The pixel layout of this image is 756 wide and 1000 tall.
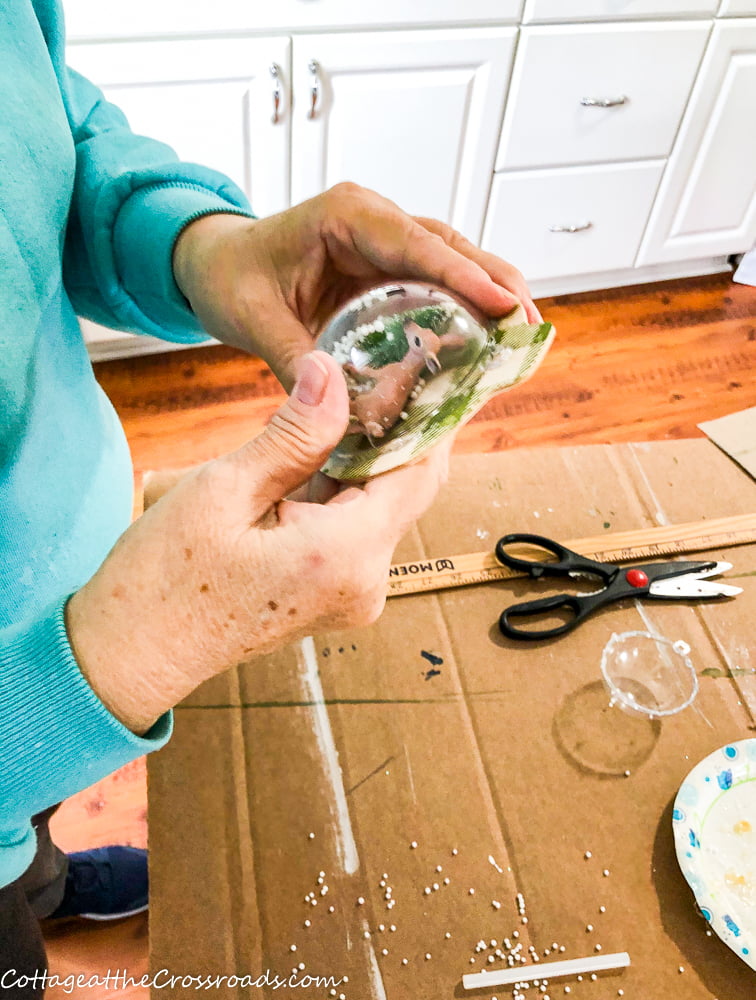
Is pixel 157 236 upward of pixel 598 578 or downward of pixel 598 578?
upward

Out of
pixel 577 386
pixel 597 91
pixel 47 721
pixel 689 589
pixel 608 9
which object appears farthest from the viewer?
pixel 577 386

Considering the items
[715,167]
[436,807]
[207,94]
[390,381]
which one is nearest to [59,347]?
[390,381]

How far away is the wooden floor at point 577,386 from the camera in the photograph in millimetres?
1632

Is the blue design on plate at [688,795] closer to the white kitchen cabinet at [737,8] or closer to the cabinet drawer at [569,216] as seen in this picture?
the cabinet drawer at [569,216]

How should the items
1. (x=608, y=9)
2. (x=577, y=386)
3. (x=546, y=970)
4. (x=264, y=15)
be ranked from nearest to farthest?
(x=546, y=970)
(x=264, y=15)
(x=608, y=9)
(x=577, y=386)

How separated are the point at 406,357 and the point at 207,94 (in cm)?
107

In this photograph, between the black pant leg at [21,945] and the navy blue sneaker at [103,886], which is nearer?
the black pant leg at [21,945]

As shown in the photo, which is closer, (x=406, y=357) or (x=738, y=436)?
(x=406, y=357)

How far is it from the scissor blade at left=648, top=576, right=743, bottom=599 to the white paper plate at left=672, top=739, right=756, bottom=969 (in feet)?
0.50

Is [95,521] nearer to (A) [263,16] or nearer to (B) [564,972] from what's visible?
(B) [564,972]

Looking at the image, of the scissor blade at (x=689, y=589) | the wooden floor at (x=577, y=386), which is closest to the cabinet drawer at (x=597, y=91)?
the wooden floor at (x=577, y=386)

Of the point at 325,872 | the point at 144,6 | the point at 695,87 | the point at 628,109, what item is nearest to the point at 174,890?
the point at 325,872

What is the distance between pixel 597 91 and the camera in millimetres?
1625

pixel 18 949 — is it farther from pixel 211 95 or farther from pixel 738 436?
pixel 211 95
